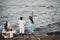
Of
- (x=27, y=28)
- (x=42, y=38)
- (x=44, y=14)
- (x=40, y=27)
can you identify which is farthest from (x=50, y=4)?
(x=42, y=38)

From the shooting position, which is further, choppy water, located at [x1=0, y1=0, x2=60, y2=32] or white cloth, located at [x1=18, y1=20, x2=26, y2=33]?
choppy water, located at [x1=0, y1=0, x2=60, y2=32]

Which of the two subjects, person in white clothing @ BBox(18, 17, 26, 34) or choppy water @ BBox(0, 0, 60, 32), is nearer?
person in white clothing @ BBox(18, 17, 26, 34)

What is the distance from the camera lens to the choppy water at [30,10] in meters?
14.9

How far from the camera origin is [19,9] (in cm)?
1540

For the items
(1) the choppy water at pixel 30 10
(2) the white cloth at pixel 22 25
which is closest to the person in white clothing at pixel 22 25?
(2) the white cloth at pixel 22 25

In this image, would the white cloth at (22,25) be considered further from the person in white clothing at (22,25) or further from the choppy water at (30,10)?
the choppy water at (30,10)

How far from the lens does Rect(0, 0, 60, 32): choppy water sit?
14898mm

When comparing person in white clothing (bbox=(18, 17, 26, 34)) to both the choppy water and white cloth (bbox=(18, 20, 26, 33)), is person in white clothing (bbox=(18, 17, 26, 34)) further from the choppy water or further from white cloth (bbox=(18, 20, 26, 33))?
the choppy water

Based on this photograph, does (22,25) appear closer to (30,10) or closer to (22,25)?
(22,25)

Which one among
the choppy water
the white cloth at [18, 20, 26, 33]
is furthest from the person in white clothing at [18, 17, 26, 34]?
the choppy water

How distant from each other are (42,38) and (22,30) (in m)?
1.32

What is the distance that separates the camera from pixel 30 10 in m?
15.2

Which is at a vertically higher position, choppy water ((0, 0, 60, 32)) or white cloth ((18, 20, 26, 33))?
choppy water ((0, 0, 60, 32))

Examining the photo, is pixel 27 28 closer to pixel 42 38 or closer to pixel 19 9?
pixel 42 38
